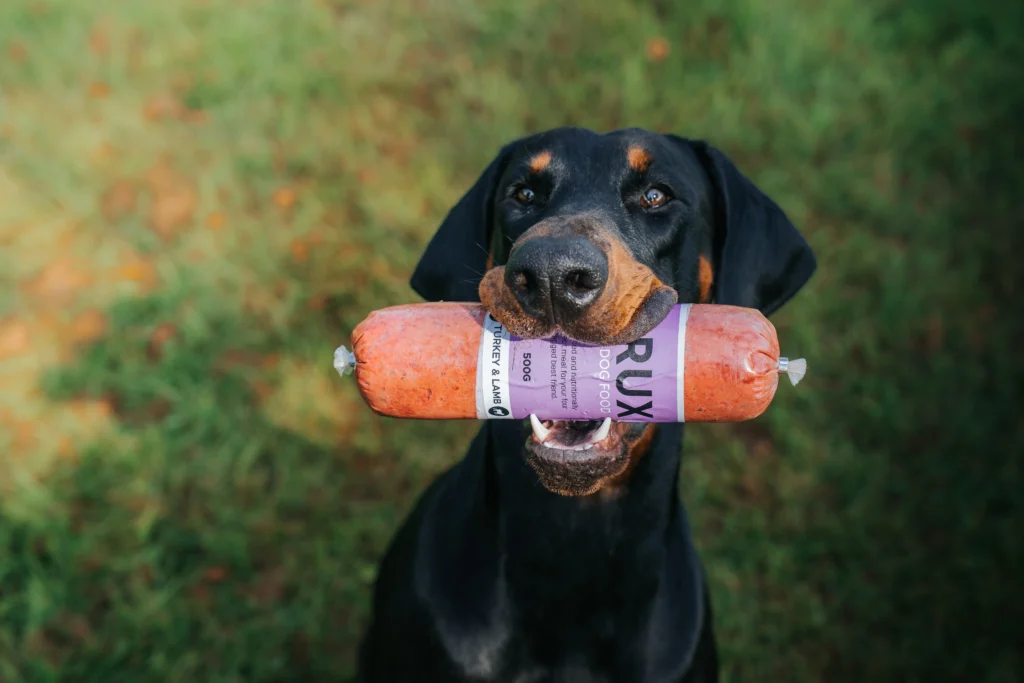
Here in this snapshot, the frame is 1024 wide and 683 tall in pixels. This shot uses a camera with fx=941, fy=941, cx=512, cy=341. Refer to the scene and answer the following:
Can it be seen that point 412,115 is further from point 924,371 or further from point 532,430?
point 532,430

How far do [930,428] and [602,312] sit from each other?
111 inches

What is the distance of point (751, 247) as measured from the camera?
8.83 feet

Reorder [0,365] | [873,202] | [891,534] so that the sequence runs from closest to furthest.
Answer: [891,534]
[0,365]
[873,202]

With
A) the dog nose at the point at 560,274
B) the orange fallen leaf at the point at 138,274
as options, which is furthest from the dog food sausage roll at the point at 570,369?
the orange fallen leaf at the point at 138,274

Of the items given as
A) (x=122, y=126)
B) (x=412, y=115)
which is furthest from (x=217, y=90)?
(x=412, y=115)

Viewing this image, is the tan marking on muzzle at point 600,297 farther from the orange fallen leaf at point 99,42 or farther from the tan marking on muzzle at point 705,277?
the orange fallen leaf at point 99,42

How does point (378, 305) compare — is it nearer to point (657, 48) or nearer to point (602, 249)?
point (657, 48)

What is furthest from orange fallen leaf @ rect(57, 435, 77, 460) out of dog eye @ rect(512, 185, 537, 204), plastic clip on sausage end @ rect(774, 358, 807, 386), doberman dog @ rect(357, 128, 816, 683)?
plastic clip on sausage end @ rect(774, 358, 807, 386)

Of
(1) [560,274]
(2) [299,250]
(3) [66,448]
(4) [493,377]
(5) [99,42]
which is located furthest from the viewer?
(5) [99,42]

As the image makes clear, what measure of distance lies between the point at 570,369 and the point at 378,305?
262cm

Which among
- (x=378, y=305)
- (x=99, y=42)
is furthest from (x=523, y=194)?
(x=99, y=42)

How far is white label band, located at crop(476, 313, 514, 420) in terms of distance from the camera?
2109 mm

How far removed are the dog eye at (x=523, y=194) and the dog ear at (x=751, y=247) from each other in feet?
1.80

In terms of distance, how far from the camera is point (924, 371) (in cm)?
443
